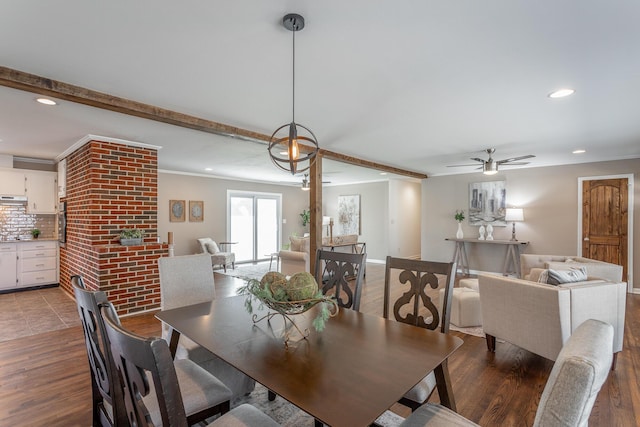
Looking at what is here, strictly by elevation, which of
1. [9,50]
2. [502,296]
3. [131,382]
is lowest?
[502,296]

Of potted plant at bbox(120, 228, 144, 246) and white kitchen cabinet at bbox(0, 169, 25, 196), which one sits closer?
potted plant at bbox(120, 228, 144, 246)

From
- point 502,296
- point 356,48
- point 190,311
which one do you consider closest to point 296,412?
point 190,311

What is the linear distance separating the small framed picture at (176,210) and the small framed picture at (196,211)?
193mm

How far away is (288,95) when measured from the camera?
2.76 m

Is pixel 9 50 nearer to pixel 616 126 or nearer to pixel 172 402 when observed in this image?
pixel 172 402

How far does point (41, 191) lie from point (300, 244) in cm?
461

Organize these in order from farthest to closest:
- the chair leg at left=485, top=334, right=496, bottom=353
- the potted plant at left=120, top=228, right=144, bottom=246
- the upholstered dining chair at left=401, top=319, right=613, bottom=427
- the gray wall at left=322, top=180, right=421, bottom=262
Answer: the gray wall at left=322, top=180, right=421, bottom=262, the potted plant at left=120, top=228, right=144, bottom=246, the chair leg at left=485, top=334, right=496, bottom=353, the upholstered dining chair at left=401, top=319, right=613, bottom=427

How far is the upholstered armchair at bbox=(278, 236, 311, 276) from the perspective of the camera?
5.66 metres

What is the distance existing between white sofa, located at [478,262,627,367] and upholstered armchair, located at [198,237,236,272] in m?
5.37

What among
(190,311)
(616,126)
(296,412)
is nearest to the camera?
(190,311)

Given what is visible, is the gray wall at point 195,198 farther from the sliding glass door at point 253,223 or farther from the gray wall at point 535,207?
the gray wall at point 535,207

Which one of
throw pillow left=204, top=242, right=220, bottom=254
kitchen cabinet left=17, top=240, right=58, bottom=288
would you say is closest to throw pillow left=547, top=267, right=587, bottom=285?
throw pillow left=204, top=242, right=220, bottom=254

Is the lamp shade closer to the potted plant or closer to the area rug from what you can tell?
the area rug

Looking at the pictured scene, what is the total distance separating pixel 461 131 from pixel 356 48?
2.39 m
